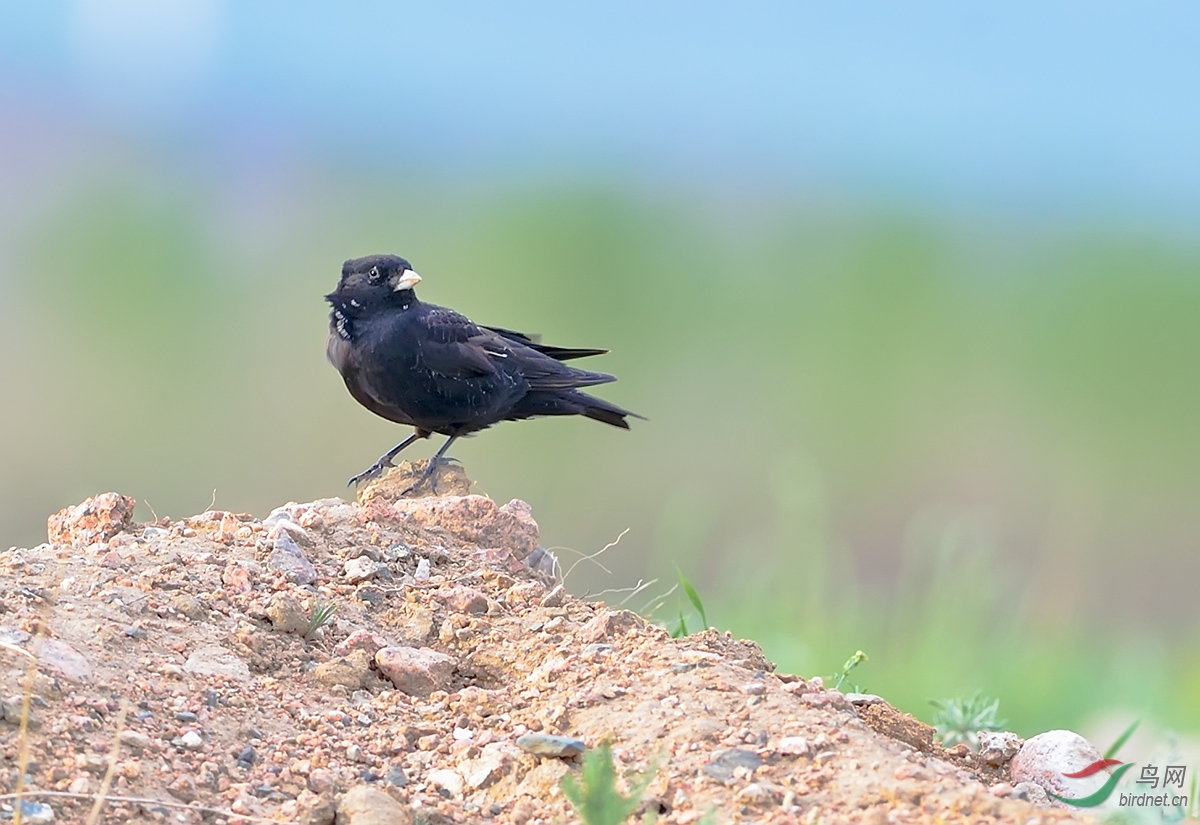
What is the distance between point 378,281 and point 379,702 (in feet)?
9.15

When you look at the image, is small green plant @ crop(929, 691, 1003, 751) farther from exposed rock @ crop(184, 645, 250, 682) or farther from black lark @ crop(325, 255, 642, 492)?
black lark @ crop(325, 255, 642, 492)

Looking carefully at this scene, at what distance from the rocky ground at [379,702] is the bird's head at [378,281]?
1.79 meters

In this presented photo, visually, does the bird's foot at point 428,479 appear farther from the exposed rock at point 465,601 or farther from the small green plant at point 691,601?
the exposed rock at point 465,601

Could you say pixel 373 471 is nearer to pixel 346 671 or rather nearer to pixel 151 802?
pixel 346 671

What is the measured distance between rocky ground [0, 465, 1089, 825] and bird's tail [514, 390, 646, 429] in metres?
1.93

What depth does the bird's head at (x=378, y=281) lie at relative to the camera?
17.5 ft

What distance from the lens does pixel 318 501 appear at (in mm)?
4012

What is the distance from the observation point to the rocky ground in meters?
2.31

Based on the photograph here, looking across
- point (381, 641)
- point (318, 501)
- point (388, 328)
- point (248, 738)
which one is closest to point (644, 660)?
point (381, 641)

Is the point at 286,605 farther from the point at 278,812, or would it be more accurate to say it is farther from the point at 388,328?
the point at 388,328

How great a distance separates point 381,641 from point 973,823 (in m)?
1.50

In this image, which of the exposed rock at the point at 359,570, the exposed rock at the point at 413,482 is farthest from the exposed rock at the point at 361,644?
the exposed rock at the point at 413,482

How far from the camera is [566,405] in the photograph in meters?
5.64

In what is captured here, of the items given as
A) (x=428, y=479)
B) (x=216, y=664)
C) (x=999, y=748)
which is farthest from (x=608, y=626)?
(x=428, y=479)
